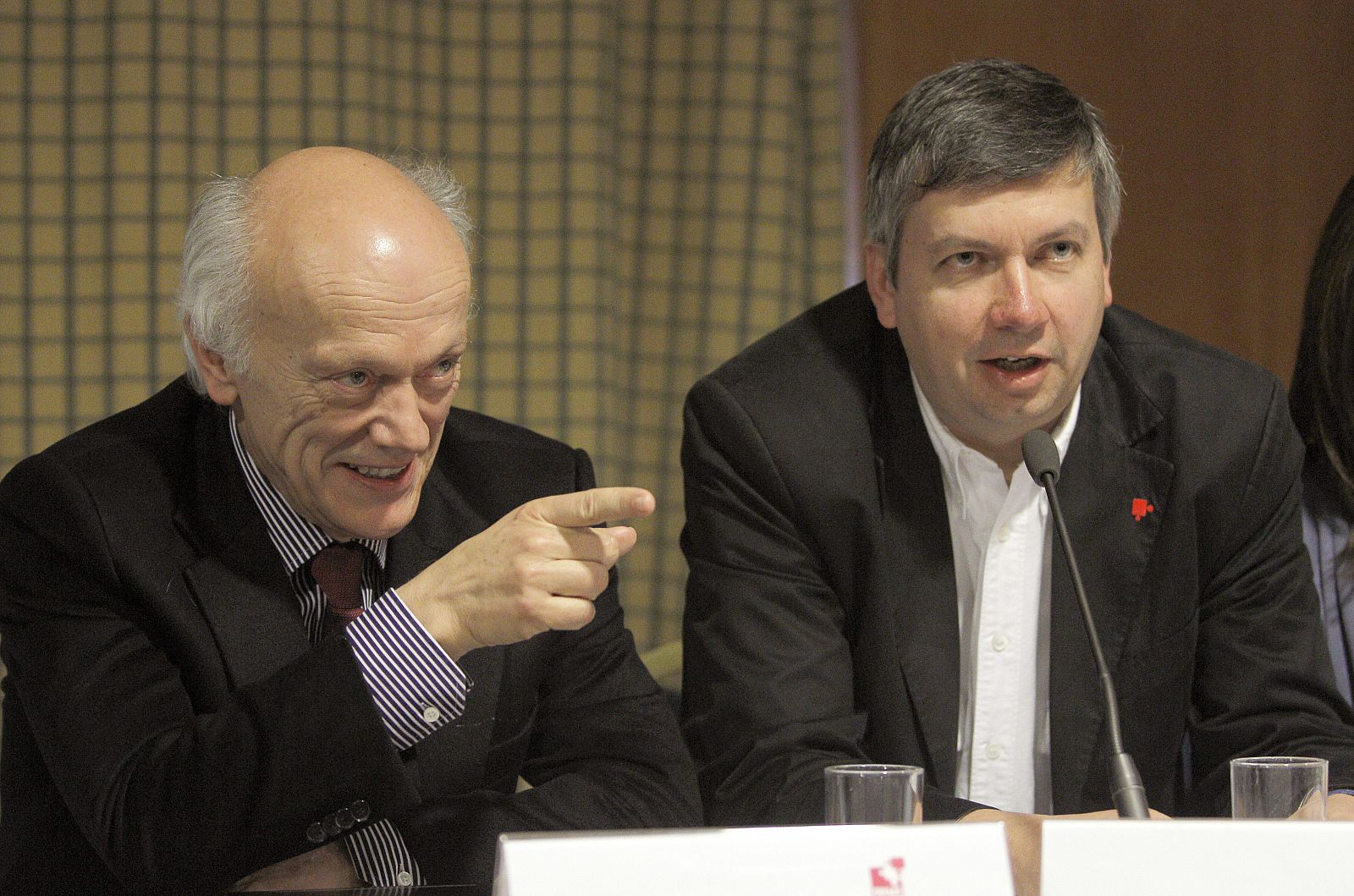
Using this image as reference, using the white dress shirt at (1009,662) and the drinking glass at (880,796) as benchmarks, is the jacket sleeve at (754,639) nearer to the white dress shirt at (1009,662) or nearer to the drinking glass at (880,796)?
the white dress shirt at (1009,662)

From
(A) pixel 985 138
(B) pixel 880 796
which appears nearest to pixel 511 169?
(A) pixel 985 138

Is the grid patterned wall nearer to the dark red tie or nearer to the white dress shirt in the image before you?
the white dress shirt

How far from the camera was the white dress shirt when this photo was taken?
1899mm

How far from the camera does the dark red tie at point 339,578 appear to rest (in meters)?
1.64

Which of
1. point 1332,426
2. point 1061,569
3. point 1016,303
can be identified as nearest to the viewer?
point 1016,303

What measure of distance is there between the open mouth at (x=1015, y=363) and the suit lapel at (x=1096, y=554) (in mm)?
166

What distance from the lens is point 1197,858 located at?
3.13 ft

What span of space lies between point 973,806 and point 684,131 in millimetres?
1961

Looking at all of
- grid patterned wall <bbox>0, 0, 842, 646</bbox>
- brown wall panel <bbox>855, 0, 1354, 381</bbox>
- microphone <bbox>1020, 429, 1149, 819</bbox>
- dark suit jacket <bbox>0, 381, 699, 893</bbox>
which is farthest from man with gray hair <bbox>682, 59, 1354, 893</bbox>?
brown wall panel <bbox>855, 0, 1354, 381</bbox>

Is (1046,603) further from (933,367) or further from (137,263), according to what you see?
(137,263)

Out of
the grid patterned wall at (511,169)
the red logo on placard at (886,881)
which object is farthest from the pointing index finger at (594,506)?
the grid patterned wall at (511,169)

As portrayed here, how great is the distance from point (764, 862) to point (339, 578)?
86 cm

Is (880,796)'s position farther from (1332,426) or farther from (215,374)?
(1332,426)

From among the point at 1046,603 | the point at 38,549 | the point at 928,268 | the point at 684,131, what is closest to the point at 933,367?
the point at 928,268
